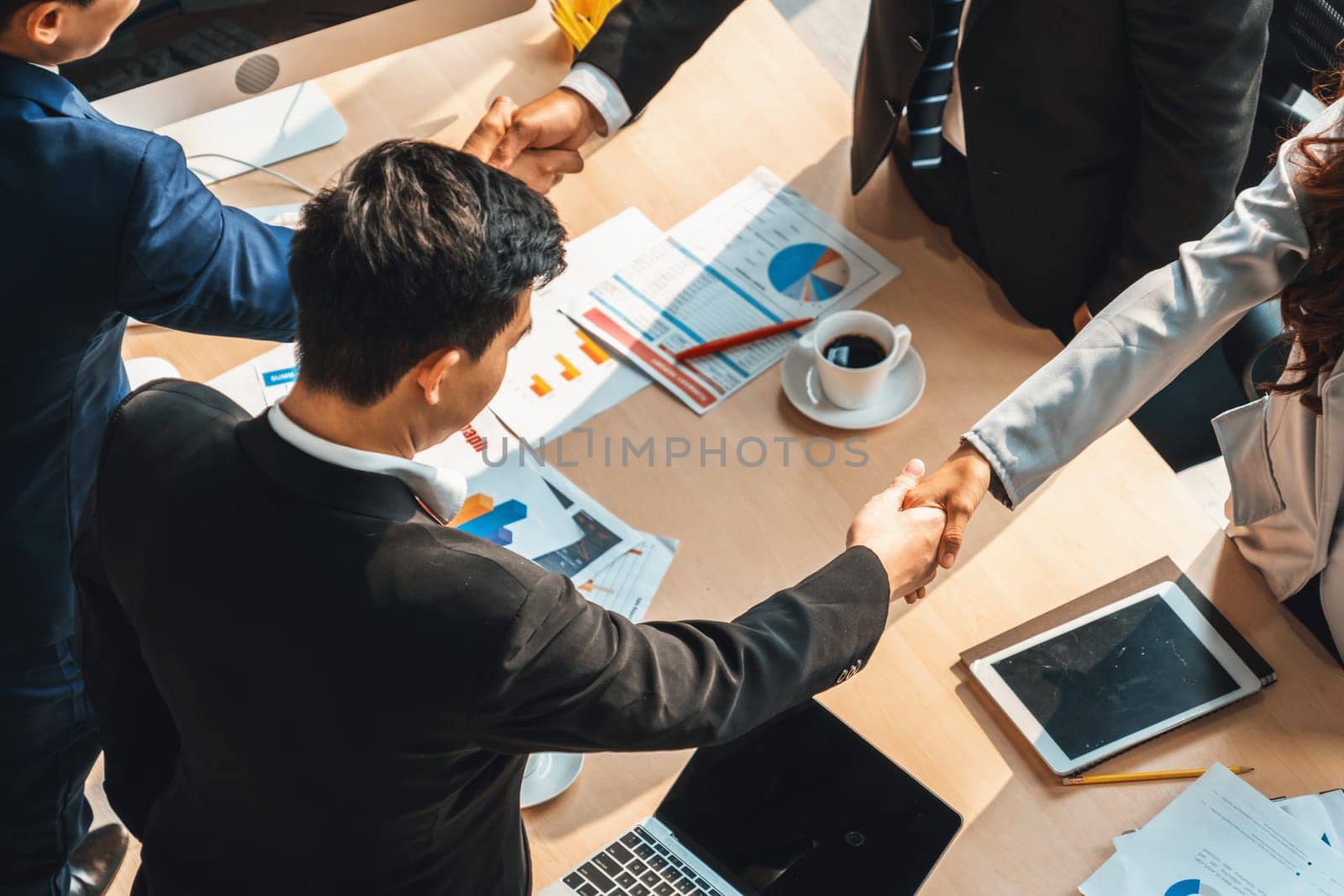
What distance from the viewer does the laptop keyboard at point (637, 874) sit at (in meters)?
1.06

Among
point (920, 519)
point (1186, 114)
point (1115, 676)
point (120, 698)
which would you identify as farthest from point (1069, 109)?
point (120, 698)

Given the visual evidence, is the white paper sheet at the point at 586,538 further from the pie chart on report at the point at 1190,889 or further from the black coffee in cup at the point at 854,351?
the pie chart on report at the point at 1190,889

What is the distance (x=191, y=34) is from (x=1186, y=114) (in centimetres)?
116

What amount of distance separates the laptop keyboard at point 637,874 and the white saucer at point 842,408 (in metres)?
0.54

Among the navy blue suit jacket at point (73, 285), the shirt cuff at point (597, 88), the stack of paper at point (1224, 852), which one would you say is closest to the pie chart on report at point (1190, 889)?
the stack of paper at point (1224, 852)

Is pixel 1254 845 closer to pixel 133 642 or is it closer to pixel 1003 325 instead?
pixel 1003 325

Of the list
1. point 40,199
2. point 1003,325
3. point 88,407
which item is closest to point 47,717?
point 88,407

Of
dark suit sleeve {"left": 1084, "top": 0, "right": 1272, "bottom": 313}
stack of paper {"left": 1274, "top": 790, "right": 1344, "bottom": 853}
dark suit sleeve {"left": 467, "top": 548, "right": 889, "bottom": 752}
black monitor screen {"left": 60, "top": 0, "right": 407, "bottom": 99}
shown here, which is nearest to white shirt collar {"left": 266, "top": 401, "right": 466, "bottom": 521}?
dark suit sleeve {"left": 467, "top": 548, "right": 889, "bottom": 752}

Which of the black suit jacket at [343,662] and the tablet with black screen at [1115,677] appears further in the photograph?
the tablet with black screen at [1115,677]

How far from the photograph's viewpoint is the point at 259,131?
1.71 meters

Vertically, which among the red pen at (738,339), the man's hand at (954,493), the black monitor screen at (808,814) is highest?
the man's hand at (954,493)

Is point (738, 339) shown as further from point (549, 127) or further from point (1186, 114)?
point (1186, 114)

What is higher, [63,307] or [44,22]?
[44,22]

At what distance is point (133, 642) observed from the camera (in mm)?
998
